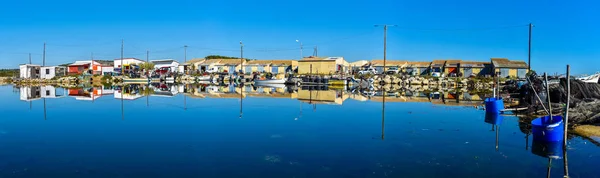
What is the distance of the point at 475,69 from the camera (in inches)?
2534

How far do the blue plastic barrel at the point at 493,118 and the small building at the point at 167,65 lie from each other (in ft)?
211

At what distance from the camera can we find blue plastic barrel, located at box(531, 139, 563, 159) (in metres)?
9.46

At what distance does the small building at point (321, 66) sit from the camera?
65.4 m

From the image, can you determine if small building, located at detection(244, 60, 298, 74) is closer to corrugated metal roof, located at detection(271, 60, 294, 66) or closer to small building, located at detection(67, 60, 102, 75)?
corrugated metal roof, located at detection(271, 60, 294, 66)

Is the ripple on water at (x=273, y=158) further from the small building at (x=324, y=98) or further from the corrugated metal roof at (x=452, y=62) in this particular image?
the corrugated metal roof at (x=452, y=62)

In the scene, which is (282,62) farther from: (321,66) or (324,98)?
(324,98)

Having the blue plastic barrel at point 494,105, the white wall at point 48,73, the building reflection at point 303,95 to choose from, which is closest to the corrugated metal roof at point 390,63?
the building reflection at point 303,95

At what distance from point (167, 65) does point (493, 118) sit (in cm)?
6875

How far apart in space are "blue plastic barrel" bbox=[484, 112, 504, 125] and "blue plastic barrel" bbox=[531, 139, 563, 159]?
4574mm

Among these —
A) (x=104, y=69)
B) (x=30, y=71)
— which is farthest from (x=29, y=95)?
(x=104, y=69)

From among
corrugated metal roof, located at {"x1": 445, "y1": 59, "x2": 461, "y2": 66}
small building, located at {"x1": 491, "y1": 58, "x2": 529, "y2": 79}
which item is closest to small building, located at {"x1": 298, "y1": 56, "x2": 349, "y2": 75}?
corrugated metal roof, located at {"x1": 445, "y1": 59, "x2": 461, "y2": 66}

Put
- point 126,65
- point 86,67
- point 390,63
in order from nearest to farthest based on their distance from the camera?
point 390,63 → point 86,67 → point 126,65

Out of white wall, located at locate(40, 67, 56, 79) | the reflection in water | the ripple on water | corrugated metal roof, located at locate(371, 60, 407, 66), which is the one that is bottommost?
the ripple on water

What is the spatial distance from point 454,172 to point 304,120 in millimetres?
8055
